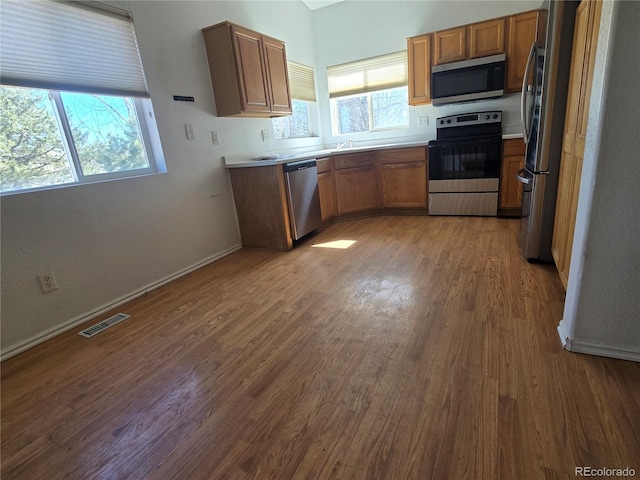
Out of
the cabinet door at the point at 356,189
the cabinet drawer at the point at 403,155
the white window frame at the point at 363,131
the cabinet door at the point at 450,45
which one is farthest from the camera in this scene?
the white window frame at the point at 363,131

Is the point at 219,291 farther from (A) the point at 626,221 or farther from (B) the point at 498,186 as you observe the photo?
(B) the point at 498,186

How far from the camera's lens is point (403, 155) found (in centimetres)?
388

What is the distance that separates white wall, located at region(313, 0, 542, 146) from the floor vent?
3588mm

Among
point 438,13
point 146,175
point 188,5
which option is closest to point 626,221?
point 146,175

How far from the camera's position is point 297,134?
4.37 meters

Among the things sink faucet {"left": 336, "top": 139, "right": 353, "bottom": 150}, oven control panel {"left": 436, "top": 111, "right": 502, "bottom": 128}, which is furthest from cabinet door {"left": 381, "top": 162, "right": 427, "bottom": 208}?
sink faucet {"left": 336, "top": 139, "right": 353, "bottom": 150}

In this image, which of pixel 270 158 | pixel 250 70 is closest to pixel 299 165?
pixel 270 158

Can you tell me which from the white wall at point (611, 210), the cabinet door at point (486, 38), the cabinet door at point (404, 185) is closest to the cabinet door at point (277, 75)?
the cabinet door at point (404, 185)

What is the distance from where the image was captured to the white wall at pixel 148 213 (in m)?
1.86

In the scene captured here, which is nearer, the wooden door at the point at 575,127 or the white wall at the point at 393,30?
the wooden door at the point at 575,127

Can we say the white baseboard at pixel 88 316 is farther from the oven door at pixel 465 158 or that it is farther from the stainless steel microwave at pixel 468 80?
the stainless steel microwave at pixel 468 80

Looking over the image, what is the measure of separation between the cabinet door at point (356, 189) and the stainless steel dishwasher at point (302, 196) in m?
0.52

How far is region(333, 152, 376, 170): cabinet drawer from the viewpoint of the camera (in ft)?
12.6

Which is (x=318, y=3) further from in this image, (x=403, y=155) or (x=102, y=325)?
(x=102, y=325)
